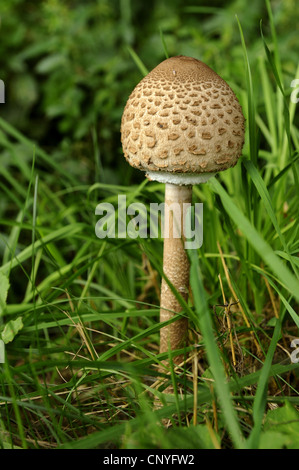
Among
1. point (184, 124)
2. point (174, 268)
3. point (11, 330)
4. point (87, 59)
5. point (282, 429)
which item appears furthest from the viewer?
point (87, 59)

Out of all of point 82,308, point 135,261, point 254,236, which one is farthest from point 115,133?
point 254,236

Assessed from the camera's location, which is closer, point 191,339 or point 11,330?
point 11,330

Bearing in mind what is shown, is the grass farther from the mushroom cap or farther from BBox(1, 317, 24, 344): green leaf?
Result: the mushroom cap

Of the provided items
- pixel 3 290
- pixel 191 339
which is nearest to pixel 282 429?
pixel 191 339

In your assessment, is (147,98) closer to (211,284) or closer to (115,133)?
(211,284)

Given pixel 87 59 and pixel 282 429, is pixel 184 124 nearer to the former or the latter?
pixel 282 429

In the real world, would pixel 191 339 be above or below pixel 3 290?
below

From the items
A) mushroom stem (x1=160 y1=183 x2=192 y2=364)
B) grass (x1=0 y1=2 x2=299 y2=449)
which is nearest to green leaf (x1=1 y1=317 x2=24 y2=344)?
grass (x1=0 y1=2 x2=299 y2=449)
